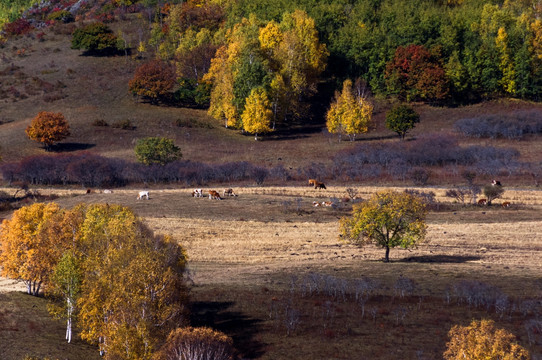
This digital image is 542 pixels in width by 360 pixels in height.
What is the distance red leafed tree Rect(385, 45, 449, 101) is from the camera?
135000 mm

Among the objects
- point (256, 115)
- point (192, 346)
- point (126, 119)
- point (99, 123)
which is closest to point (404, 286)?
point (192, 346)

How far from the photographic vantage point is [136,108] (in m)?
137

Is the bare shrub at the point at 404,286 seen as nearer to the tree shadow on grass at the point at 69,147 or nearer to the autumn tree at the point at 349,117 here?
the autumn tree at the point at 349,117

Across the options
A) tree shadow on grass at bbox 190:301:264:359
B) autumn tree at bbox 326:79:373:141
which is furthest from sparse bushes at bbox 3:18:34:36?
tree shadow on grass at bbox 190:301:264:359

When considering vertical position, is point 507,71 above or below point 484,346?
above

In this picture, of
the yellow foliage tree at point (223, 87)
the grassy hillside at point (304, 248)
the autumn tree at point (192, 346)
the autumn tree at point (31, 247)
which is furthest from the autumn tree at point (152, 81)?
the autumn tree at point (192, 346)

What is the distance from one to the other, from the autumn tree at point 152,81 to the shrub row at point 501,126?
52.4 m

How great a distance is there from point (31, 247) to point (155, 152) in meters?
52.9

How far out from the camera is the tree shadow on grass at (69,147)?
118 metres

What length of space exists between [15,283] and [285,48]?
302 ft

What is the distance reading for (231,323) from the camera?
44156mm

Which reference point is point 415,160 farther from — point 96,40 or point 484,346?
point 96,40

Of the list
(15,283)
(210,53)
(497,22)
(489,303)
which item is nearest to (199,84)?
(210,53)

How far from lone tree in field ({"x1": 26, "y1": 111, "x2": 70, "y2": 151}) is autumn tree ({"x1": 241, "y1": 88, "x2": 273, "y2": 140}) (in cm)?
2925
